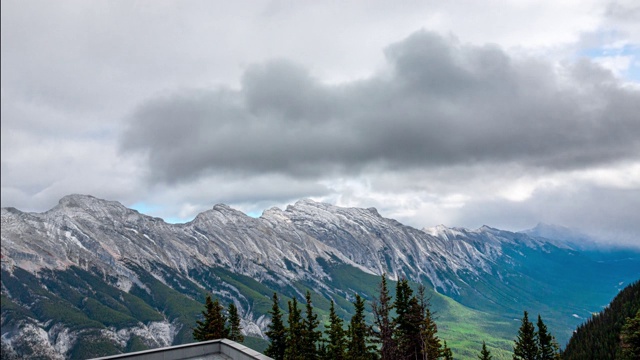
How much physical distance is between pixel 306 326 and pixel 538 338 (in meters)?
47.4

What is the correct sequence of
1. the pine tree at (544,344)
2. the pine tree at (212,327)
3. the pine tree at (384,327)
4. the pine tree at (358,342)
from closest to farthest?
the pine tree at (384,327) → the pine tree at (358,342) → the pine tree at (212,327) → the pine tree at (544,344)

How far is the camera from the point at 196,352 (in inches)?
1145

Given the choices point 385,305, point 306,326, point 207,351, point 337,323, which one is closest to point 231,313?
point 306,326

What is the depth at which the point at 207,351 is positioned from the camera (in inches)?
1158

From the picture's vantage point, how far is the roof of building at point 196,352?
27516 mm

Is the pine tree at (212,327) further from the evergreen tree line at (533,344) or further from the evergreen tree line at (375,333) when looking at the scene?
the evergreen tree line at (533,344)

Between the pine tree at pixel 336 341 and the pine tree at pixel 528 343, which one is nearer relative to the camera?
the pine tree at pixel 336 341

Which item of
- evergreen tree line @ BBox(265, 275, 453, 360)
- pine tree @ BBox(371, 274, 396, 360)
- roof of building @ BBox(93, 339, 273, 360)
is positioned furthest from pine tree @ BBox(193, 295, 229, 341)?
roof of building @ BBox(93, 339, 273, 360)

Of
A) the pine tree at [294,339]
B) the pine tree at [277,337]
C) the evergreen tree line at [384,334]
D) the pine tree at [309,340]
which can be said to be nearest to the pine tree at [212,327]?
the pine tree at [277,337]

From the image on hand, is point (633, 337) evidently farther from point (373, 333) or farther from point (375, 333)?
point (375, 333)

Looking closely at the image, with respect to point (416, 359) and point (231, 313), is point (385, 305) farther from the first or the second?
point (231, 313)

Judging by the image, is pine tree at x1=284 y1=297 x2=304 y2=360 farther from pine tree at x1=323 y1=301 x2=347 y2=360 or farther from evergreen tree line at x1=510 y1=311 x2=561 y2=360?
evergreen tree line at x1=510 y1=311 x2=561 y2=360

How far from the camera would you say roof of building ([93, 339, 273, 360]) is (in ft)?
90.3

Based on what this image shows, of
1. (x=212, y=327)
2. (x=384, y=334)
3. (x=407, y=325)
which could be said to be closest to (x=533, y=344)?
(x=407, y=325)
